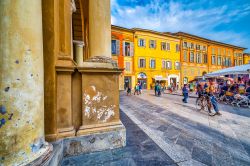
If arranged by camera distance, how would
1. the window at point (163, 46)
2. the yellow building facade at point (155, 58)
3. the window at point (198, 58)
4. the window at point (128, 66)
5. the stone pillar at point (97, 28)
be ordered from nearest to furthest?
the stone pillar at point (97, 28), the window at point (128, 66), the yellow building facade at point (155, 58), the window at point (163, 46), the window at point (198, 58)

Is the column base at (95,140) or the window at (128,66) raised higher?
the window at (128,66)

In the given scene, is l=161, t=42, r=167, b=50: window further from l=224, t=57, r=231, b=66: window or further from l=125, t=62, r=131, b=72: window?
l=224, t=57, r=231, b=66: window

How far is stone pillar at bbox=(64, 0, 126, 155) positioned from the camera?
7.95ft

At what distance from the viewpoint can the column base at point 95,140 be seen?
90.7 inches

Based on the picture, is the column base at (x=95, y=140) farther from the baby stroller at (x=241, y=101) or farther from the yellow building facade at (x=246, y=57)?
the yellow building facade at (x=246, y=57)

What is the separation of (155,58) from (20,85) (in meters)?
25.8

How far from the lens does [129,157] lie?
2213 mm

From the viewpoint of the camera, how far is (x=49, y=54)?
212cm

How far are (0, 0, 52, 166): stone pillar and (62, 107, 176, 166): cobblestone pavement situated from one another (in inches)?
27.0

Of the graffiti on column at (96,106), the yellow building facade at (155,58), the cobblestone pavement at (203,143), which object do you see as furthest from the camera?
the yellow building facade at (155,58)

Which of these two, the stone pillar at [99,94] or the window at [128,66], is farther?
the window at [128,66]

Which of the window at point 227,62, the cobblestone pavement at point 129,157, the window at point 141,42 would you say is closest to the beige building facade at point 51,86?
the cobblestone pavement at point 129,157

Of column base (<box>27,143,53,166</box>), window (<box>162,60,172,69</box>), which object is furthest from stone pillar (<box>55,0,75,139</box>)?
window (<box>162,60,172,69</box>)

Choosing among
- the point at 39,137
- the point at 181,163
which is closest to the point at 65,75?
the point at 39,137
